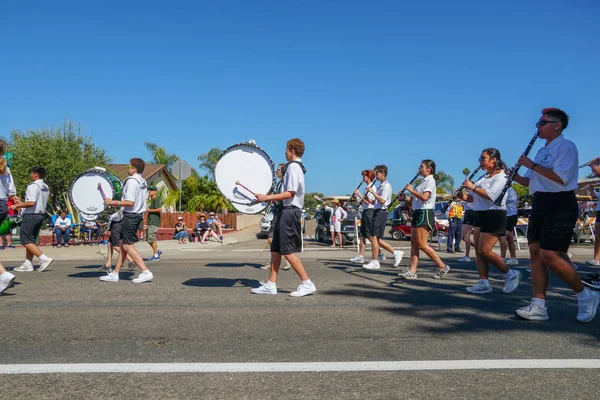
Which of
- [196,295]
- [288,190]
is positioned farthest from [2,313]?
[288,190]

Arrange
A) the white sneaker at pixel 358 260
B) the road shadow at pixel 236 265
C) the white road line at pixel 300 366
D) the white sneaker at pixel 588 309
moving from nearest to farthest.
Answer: the white road line at pixel 300 366 → the white sneaker at pixel 588 309 → the road shadow at pixel 236 265 → the white sneaker at pixel 358 260

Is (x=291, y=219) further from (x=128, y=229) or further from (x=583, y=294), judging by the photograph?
(x=583, y=294)

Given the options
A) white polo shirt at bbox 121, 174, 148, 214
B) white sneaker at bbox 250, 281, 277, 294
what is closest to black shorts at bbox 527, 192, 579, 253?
white sneaker at bbox 250, 281, 277, 294

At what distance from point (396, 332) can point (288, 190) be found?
226 centimetres

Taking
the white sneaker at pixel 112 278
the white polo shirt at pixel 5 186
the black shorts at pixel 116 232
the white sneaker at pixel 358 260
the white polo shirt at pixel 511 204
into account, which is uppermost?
the white polo shirt at pixel 5 186

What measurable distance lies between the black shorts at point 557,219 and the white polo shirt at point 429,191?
2661 millimetres

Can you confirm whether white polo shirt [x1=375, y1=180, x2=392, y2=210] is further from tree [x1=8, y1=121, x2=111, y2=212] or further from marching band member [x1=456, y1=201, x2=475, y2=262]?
tree [x1=8, y1=121, x2=111, y2=212]

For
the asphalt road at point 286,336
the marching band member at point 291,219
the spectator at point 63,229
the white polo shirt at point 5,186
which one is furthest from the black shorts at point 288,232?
the spectator at point 63,229

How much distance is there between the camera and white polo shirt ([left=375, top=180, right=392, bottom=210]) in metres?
8.79

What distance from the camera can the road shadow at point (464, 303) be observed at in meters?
4.38

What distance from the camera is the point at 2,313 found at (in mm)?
4957

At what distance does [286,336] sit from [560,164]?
305cm

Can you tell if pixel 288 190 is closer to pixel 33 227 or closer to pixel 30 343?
pixel 30 343

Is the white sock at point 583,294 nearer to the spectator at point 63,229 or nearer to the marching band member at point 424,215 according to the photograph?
the marching band member at point 424,215
